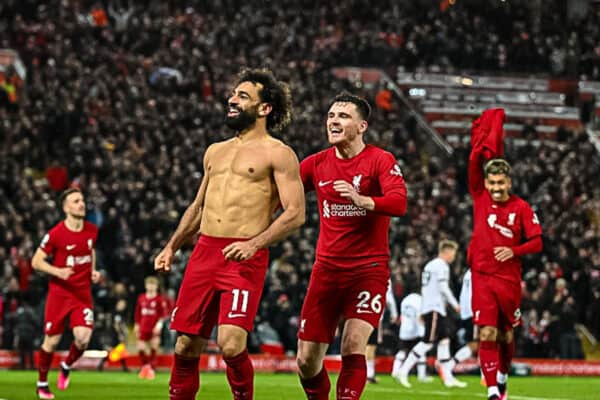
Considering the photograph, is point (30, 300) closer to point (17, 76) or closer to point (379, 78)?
point (17, 76)

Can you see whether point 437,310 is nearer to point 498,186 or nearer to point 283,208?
point 498,186

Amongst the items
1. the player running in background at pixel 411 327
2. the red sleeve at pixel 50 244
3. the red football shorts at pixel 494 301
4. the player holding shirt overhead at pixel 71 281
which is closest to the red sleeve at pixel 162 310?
the player running in background at pixel 411 327

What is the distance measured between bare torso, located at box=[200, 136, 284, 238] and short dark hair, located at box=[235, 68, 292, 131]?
1.09 ft

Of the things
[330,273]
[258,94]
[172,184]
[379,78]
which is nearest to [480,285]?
[330,273]

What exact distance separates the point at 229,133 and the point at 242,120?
23.8m

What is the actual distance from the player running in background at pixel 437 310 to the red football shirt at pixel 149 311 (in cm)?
505

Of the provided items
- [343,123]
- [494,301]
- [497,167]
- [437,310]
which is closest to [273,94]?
[343,123]

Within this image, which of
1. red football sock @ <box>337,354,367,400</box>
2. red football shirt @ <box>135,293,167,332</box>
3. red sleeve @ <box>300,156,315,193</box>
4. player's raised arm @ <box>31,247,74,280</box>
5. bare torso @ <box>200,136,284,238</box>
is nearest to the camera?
bare torso @ <box>200,136,284,238</box>

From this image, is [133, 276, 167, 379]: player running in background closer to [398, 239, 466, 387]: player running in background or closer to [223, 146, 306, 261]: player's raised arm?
[398, 239, 466, 387]: player running in background

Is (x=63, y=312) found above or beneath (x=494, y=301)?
beneath

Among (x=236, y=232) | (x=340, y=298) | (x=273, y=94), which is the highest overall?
(x=273, y=94)

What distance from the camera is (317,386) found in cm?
1036

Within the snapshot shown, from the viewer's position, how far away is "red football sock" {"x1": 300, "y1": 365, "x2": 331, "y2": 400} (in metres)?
10.3

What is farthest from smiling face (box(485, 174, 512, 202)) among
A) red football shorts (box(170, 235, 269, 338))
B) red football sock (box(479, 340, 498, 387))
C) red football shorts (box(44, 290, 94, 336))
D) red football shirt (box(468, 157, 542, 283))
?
red football shorts (box(44, 290, 94, 336))
